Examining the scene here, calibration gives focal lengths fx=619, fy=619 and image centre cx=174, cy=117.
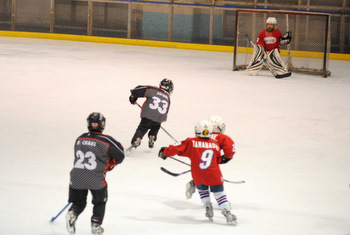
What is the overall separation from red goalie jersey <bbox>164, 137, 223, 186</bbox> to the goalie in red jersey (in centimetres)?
871

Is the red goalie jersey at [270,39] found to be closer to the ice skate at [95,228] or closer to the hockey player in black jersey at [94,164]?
the hockey player in black jersey at [94,164]

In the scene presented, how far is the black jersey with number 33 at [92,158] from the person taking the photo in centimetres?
417

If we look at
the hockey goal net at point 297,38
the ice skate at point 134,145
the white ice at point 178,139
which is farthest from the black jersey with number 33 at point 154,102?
the hockey goal net at point 297,38

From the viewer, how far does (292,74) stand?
13898mm

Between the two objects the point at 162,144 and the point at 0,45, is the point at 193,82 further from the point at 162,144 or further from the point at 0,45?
the point at 0,45

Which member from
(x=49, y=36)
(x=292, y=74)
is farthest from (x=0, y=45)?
(x=292, y=74)

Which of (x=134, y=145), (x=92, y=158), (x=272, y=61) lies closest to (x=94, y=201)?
(x=92, y=158)

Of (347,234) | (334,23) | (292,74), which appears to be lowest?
(347,234)

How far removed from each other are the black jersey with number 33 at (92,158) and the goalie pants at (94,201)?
65 millimetres

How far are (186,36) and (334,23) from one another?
425cm

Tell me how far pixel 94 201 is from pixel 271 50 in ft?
31.0

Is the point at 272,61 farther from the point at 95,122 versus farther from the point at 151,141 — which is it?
the point at 95,122

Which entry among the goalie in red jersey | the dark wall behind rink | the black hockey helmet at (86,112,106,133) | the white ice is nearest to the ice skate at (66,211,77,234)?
the white ice

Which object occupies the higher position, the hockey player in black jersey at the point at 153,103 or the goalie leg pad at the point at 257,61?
the goalie leg pad at the point at 257,61
